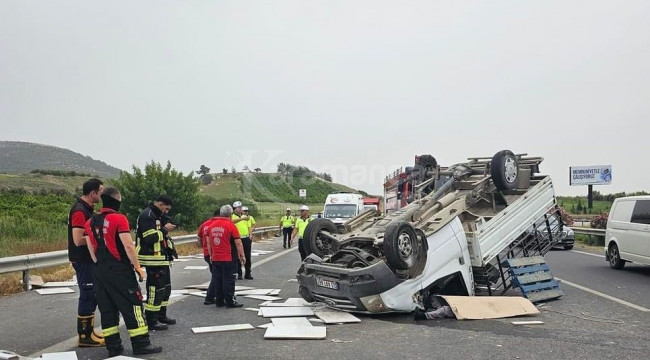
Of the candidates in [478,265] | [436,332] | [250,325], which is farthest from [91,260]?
[478,265]

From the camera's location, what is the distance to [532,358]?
5.35m

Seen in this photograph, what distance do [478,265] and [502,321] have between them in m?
1.07

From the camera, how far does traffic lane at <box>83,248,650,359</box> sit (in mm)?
5543

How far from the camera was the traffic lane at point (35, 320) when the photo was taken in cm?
604

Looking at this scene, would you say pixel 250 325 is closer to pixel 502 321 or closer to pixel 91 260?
pixel 91 260

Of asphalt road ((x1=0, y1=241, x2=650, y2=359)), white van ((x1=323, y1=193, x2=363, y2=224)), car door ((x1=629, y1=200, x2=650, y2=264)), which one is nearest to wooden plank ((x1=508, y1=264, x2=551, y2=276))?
asphalt road ((x1=0, y1=241, x2=650, y2=359))

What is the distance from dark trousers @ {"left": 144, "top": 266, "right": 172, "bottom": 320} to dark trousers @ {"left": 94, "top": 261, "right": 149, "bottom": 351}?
1.15 m

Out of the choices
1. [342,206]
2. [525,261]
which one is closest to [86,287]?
[525,261]

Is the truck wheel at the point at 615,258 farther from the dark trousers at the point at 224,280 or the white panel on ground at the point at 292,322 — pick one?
the dark trousers at the point at 224,280

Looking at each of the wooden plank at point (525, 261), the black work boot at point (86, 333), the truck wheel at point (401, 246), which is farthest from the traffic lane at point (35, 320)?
the wooden plank at point (525, 261)

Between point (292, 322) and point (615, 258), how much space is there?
9.86 metres

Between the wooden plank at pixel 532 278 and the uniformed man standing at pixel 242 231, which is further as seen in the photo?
the uniformed man standing at pixel 242 231

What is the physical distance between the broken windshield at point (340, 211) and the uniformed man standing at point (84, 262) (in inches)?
674

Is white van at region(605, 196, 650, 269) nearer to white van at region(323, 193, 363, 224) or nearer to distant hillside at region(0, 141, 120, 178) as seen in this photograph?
white van at region(323, 193, 363, 224)
